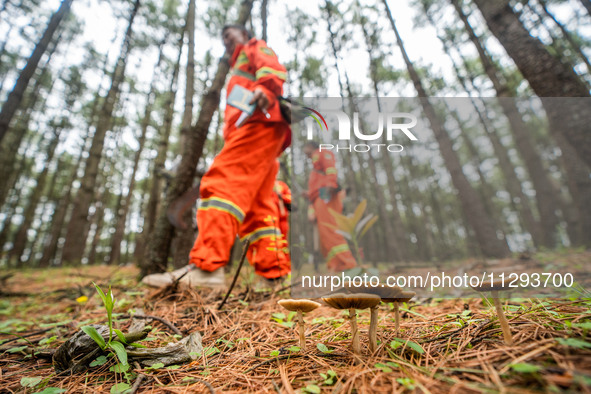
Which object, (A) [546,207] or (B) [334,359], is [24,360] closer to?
(B) [334,359]

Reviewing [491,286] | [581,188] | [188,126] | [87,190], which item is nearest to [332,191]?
[491,286]

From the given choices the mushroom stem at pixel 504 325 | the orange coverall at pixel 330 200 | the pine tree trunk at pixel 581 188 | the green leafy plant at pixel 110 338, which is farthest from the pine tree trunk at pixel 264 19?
the mushroom stem at pixel 504 325

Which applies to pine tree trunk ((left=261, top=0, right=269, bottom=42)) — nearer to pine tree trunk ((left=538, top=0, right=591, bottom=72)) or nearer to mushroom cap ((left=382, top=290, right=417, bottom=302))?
mushroom cap ((left=382, top=290, right=417, bottom=302))

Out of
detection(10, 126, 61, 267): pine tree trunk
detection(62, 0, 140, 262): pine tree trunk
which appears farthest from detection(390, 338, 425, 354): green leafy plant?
detection(10, 126, 61, 267): pine tree trunk

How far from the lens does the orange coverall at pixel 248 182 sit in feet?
5.89

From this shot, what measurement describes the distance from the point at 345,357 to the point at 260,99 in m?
1.71

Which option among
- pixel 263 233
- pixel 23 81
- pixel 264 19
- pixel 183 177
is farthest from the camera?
pixel 264 19

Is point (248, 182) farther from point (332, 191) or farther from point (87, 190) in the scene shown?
point (87, 190)

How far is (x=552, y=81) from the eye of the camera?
7.88 feet

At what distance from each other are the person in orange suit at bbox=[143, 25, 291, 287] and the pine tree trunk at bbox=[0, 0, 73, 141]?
3555mm

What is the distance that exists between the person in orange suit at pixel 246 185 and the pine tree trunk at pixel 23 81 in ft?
11.7

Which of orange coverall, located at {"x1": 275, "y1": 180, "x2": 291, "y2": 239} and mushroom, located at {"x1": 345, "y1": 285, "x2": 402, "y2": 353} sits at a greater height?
orange coverall, located at {"x1": 275, "y1": 180, "x2": 291, "y2": 239}

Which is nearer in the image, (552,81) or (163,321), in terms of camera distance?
(163,321)

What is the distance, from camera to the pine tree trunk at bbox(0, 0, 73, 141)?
3561mm
